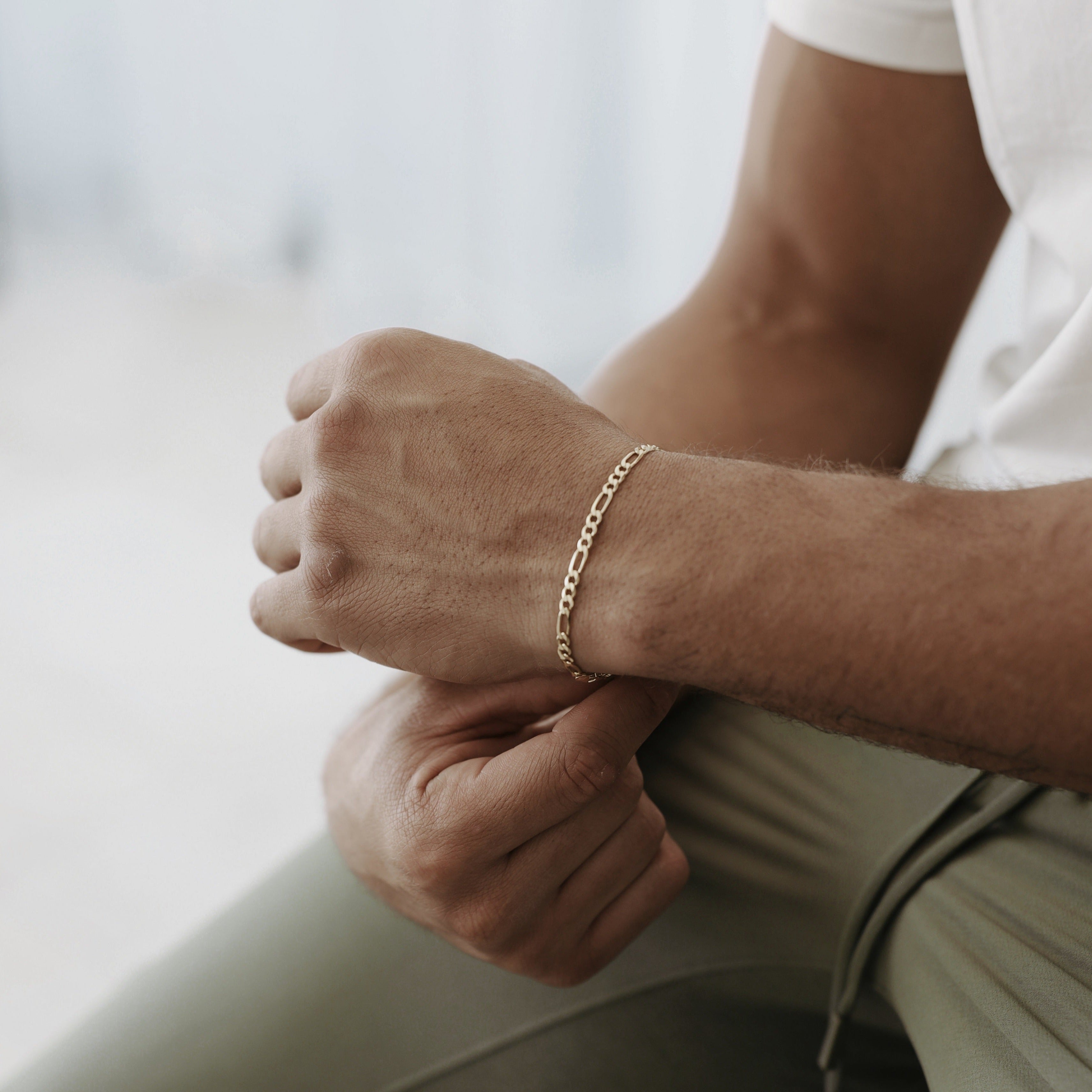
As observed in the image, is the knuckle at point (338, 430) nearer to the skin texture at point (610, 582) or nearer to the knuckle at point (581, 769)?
the skin texture at point (610, 582)

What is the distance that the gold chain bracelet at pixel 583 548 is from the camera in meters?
0.50

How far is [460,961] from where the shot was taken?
2.39 ft

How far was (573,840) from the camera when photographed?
0.58 metres

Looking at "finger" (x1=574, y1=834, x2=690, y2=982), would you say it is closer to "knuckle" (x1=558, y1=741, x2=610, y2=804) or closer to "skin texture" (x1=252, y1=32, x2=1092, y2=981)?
"skin texture" (x1=252, y1=32, x2=1092, y2=981)

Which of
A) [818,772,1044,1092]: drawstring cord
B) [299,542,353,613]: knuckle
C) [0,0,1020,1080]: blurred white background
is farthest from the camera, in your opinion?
[0,0,1020,1080]: blurred white background

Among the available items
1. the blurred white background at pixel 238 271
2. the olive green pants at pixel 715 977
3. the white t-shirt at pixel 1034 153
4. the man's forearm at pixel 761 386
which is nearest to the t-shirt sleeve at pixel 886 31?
the white t-shirt at pixel 1034 153

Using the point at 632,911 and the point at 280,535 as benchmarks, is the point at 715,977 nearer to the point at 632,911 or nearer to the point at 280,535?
the point at 632,911

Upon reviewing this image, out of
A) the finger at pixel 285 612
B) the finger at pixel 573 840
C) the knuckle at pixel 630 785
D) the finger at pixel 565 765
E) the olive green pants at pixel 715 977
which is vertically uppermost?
the finger at pixel 285 612

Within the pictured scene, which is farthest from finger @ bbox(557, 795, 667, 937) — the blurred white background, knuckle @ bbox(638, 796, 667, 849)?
the blurred white background

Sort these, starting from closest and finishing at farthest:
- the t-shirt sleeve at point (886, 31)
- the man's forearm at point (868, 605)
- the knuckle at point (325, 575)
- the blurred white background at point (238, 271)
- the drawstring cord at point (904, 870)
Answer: the man's forearm at point (868, 605), the knuckle at point (325, 575), the drawstring cord at point (904, 870), the t-shirt sleeve at point (886, 31), the blurred white background at point (238, 271)

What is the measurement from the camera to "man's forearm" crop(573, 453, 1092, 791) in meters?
0.44

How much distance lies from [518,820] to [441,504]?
0.18 meters

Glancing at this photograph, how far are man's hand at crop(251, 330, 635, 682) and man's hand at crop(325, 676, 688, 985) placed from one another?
0.17 ft

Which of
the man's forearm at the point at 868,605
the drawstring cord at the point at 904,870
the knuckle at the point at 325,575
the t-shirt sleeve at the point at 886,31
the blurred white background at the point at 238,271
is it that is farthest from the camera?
the blurred white background at the point at 238,271
